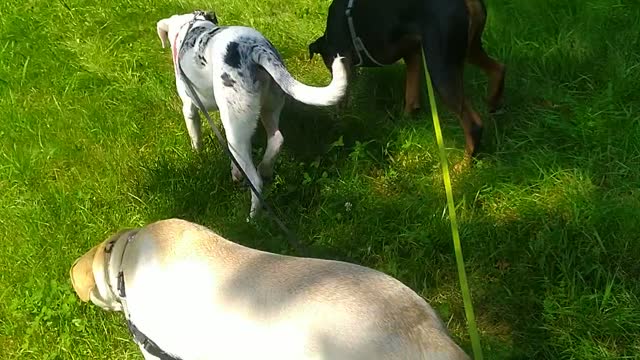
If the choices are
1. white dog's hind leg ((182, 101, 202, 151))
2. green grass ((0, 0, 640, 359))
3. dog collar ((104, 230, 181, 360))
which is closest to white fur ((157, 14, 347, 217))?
white dog's hind leg ((182, 101, 202, 151))

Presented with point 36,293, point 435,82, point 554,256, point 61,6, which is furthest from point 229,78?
point 61,6

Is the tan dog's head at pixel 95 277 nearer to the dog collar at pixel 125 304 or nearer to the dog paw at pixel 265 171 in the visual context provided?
the dog collar at pixel 125 304

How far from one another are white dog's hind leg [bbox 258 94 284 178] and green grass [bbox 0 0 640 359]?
113 millimetres

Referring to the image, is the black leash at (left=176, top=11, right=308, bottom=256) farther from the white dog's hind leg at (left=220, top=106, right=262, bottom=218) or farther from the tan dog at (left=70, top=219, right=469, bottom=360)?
the tan dog at (left=70, top=219, right=469, bottom=360)

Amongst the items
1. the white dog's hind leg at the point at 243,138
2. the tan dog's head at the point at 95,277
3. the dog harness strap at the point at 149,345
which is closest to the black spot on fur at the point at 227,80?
the white dog's hind leg at the point at 243,138

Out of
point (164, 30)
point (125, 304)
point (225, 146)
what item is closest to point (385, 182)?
point (225, 146)

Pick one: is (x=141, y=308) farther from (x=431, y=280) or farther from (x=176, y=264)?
(x=431, y=280)

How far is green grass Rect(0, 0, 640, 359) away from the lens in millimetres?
3402

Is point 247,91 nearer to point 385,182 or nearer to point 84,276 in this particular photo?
point 385,182

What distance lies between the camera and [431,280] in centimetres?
355

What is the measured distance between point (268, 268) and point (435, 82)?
1920 millimetres

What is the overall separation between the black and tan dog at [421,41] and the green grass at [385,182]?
0.74ft

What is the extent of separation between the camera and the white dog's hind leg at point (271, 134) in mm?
4066

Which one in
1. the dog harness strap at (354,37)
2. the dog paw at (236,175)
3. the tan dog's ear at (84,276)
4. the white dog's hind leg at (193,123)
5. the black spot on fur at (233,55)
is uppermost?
the black spot on fur at (233,55)
